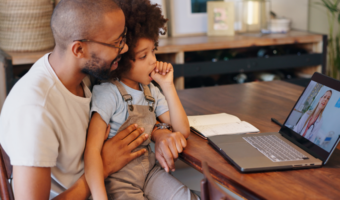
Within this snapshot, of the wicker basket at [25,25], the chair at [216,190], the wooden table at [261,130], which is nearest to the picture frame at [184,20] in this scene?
the wicker basket at [25,25]

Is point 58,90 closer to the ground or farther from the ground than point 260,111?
farther from the ground

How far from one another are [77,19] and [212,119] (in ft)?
2.21

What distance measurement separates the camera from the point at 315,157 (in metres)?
1.04

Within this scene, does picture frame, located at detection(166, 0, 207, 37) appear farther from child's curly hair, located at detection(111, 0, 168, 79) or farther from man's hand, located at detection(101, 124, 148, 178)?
man's hand, located at detection(101, 124, 148, 178)

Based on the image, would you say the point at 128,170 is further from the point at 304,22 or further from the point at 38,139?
the point at 304,22

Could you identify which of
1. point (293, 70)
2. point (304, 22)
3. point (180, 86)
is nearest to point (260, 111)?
point (180, 86)

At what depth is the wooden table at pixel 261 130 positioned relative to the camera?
0.89 metres

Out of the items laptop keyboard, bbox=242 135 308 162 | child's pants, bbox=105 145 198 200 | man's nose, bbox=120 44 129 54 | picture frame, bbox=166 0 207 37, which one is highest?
picture frame, bbox=166 0 207 37

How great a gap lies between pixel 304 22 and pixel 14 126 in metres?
3.30

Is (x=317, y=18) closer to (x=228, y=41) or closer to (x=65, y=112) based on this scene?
(x=228, y=41)

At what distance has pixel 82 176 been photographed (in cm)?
118

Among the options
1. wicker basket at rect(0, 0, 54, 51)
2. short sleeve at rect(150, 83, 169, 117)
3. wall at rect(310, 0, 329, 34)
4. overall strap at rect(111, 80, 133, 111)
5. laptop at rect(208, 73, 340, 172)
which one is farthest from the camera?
wall at rect(310, 0, 329, 34)

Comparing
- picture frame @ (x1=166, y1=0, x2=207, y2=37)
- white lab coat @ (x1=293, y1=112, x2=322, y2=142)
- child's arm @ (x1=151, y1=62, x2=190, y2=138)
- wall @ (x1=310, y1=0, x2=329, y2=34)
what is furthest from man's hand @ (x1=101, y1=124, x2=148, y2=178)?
wall @ (x1=310, y1=0, x2=329, y2=34)

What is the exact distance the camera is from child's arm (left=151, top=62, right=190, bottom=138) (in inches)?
51.2
